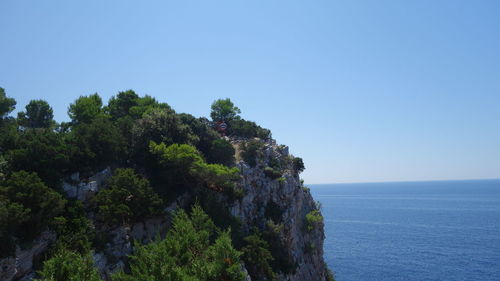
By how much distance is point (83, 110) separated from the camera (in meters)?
50.4

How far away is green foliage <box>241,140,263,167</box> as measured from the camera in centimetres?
4912

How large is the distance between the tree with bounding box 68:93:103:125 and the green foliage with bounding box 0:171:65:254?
23343 millimetres

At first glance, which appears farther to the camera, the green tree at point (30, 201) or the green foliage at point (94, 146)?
the green foliage at point (94, 146)

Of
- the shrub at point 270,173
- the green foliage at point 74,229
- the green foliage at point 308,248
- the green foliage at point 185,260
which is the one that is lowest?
the green foliage at point 308,248

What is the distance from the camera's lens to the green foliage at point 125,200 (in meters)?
31.0

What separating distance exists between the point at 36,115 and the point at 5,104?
9562 millimetres

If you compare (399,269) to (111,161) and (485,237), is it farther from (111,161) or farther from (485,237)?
(111,161)

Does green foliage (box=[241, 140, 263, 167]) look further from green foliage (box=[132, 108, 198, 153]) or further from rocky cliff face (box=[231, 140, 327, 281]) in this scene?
green foliage (box=[132, 108, 198, 153])

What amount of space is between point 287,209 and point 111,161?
24453mm

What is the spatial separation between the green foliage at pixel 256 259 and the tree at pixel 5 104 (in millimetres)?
41586

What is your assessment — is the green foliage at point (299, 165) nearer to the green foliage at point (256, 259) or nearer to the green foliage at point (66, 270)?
the green foliage at point (256, 259)

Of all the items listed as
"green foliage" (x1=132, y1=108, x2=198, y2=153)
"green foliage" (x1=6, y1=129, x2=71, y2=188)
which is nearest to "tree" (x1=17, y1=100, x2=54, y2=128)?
"green foliage" (x1=132, y1=108, x2=198, y2=153)

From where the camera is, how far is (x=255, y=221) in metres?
43.4

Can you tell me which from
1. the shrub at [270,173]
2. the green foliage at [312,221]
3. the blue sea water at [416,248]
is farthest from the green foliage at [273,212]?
the blue sea water at [416,248]
